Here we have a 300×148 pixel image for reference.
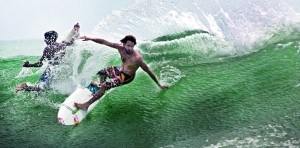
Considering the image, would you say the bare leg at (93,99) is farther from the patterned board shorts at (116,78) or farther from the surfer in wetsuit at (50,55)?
the surfer in wetsuit at (50,55)

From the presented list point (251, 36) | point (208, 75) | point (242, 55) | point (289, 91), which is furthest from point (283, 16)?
point (289, 91)

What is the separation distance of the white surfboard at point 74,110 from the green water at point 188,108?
0.39 feet

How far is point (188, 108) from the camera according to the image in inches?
304

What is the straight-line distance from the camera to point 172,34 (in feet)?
43.0

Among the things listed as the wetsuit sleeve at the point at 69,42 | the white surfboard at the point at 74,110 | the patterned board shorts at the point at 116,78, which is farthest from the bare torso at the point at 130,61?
the wetsuit sleeve at the point at 69,42

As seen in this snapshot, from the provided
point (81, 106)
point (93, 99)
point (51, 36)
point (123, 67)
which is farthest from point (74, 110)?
point (51, 36)

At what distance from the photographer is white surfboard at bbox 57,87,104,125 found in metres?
7.53

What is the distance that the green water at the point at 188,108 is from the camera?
6.48 metres

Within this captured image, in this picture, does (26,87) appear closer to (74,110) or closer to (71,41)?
(71,41)

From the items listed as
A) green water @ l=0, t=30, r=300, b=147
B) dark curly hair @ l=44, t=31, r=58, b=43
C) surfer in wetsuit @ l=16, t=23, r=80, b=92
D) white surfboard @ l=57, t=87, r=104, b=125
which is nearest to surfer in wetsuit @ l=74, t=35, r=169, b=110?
white surfboard @ l=57, t=87, r=104, b=125

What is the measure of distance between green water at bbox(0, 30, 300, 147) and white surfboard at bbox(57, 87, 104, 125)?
0.39 feet

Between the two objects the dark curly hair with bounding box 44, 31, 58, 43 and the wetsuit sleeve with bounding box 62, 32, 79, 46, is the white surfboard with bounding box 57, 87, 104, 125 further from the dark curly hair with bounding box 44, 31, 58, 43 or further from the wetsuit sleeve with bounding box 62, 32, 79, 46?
the dark curly hair with bounding box 44, 31, 58, 43

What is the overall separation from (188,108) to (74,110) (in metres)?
2.19

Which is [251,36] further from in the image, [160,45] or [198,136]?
[198,136]
